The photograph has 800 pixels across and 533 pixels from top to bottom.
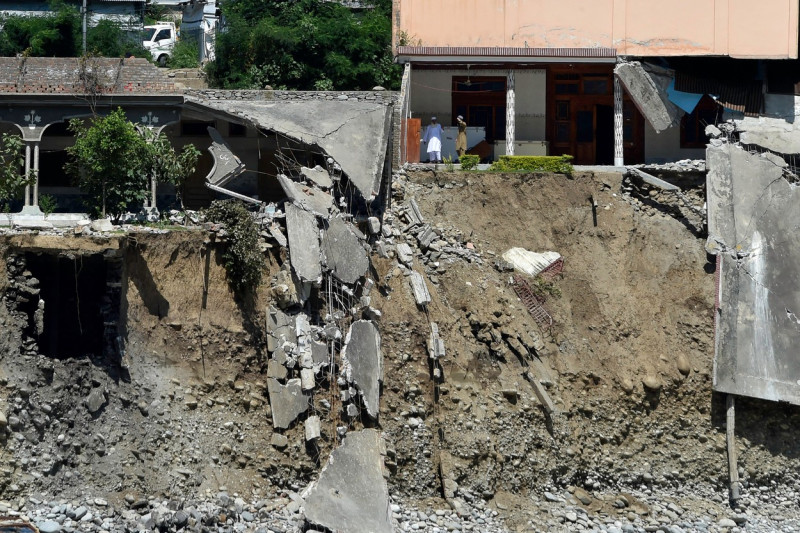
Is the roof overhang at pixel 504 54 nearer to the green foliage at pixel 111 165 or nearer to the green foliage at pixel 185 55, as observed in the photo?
the green foliage at pixel 111 165

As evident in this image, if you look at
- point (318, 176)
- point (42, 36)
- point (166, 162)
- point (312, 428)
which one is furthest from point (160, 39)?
point (312, 428)

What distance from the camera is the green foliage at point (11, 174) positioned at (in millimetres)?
27656

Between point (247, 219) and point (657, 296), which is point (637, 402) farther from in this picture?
point (247, 219)

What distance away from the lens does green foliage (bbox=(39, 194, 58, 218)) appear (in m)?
28.1

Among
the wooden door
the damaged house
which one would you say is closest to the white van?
the damaged house

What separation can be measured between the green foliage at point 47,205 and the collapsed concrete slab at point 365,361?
6603 millimetres

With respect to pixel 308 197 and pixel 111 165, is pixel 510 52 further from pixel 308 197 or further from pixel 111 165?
pixel 111 165

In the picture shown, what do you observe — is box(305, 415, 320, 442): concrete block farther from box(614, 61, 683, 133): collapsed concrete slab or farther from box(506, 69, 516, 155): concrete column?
box(614, 61, 683, 133): collapsed concrete slab

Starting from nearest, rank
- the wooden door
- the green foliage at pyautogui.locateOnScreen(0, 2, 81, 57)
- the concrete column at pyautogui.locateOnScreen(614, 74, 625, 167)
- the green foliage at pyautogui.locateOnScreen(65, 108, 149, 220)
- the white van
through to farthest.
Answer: the green foliage at pyautogui.locateOnScreen(65, 108, 149, 220) < the wooden door < the concrete column at pyautogui.locateOnScreen(614, 74, 625, 167) < the green foliage at pyautogui.locateOnScreen(0, 2, 81, 57) < the white van

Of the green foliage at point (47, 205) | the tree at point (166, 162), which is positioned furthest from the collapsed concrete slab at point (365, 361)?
the green foliage at point (47, 205)

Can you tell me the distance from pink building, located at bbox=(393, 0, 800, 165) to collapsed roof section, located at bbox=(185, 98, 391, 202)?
11.2 feet

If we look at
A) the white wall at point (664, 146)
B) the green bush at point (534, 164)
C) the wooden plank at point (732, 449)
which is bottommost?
the wooden plank at point (732, 449)

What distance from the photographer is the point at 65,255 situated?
83.6 feet

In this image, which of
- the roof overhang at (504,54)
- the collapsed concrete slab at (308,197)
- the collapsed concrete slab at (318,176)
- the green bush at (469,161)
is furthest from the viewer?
the roof overhang at (504,54)
